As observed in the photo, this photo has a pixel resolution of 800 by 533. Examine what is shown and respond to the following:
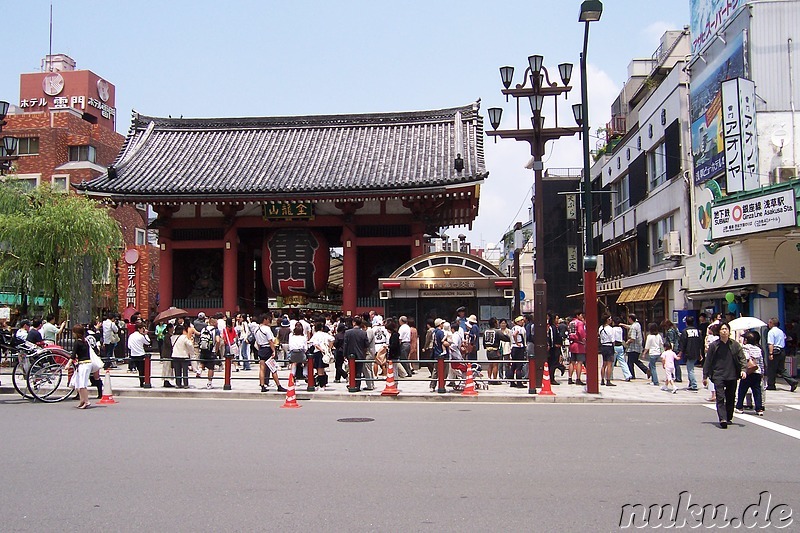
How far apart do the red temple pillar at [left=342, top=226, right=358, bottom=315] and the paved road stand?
1328 cm

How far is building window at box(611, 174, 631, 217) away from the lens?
130 feet

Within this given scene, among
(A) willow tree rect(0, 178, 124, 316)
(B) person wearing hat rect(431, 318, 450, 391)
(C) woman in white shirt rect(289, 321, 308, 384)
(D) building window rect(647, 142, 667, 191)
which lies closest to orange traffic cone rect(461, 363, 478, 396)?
(B) person wearing hat rect(431, 318, 450, 391)

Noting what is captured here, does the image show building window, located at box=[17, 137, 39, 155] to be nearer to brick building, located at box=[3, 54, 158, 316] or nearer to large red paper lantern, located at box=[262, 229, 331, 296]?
brick building, located at box=[3, 54, 158, 316]

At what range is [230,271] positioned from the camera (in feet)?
88.8

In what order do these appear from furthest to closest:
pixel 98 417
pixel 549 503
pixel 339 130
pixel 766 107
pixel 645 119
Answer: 1. pixel 645 119
2. pixel 339 130
3. pixel 766 107
4. pixel 98 417
5. pixel 549 503

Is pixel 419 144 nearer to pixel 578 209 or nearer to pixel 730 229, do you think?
pixel 730 229

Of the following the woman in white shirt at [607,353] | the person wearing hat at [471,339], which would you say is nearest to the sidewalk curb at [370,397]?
the woman in white shirt at [607,353]

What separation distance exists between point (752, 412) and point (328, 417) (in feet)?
26.5

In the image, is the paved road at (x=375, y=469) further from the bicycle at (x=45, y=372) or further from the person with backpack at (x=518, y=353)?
the person with backpack at (x=518, y=353)

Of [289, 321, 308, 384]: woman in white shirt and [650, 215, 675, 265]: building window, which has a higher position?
[650, 215, 675, 265]: building window

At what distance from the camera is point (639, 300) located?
3431 cm

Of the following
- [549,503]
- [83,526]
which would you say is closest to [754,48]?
[549,503]

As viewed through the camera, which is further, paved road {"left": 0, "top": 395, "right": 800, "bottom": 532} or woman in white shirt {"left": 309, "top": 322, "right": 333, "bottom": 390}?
woman in white shirt {"left": 309, "top": 322, "right": 333, "bottom": 390}

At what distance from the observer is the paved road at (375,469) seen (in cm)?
648
